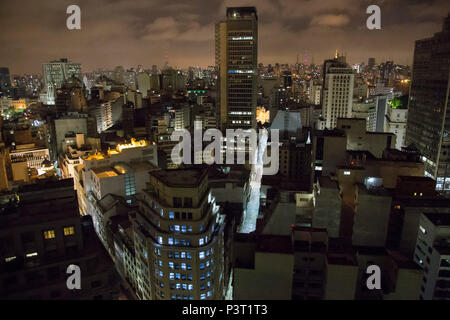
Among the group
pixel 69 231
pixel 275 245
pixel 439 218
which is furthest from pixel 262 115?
pixel 69 231

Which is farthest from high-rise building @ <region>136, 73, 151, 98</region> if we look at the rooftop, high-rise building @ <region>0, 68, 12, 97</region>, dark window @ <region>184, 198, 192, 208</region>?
the rooftop

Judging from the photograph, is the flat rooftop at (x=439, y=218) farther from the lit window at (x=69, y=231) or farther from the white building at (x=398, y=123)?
the white building at (x=398, y=123)

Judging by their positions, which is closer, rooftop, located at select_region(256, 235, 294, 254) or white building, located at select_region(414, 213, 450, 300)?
rooftop, located at select_region(256, 235, 294, 254)

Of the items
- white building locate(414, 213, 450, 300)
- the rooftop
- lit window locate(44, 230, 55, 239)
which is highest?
lit window locate(44, 230, 55, 239)

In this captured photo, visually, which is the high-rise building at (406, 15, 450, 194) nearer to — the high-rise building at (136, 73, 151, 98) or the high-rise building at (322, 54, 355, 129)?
the high-rise building at (322, 54, 355, 129)

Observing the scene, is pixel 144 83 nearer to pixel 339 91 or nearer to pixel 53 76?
pixel 53 76

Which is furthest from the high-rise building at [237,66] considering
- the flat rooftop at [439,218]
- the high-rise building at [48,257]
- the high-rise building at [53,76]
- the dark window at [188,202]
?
the high-rise building at [53,76]

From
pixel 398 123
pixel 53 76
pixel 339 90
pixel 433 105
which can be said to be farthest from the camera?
pixel 53 76
